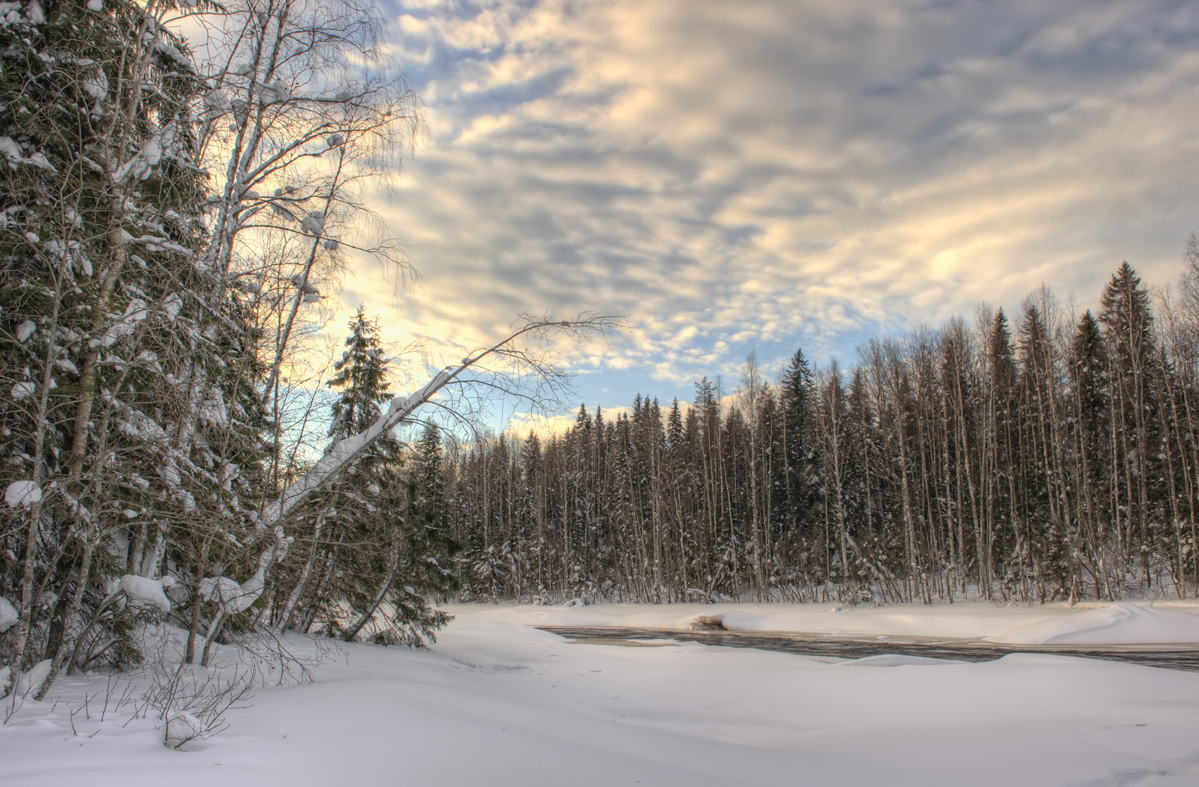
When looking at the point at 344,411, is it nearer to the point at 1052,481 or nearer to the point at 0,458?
the point at 0,458

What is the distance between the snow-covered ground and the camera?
441cm

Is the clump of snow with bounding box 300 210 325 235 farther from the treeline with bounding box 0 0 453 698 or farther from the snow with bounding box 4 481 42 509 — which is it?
the snow with bounding box 4 481 42 509

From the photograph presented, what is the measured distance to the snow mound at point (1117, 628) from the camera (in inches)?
700

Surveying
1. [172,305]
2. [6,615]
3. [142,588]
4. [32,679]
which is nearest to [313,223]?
[172,305]

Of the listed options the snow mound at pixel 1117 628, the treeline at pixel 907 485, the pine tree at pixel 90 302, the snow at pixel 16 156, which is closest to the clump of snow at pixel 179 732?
the pine tree at pixel 90 302

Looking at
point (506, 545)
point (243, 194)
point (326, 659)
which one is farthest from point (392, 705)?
point (506, 545)

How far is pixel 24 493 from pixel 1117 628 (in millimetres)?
24751

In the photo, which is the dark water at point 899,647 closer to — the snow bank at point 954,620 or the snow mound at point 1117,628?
the snow mound at point 1117,628

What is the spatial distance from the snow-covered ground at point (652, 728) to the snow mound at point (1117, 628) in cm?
602

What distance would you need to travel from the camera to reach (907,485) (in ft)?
94.6

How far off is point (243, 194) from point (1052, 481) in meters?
31.5

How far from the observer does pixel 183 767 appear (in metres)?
4.00

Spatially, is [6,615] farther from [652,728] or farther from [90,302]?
[652,728]

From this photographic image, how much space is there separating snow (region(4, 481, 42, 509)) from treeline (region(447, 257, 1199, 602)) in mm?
10832
